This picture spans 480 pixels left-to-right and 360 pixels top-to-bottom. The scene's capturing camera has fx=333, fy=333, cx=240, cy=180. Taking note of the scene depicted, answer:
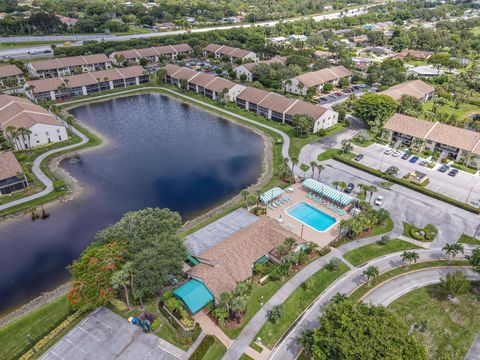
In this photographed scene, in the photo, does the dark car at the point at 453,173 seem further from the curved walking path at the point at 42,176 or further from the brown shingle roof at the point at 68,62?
the brown shingle roof at the point at 68,62

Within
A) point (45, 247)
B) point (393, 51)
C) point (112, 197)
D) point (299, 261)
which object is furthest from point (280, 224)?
point (393, 51)

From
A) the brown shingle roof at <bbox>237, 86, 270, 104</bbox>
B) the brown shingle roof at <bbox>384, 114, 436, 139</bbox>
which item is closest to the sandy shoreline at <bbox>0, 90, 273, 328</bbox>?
the brown shingle roof at <bbox>237, 86, 270, 104</bbox>

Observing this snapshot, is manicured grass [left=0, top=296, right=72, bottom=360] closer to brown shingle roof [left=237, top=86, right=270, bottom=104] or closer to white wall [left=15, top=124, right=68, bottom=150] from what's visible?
white wall [left=15, top=124, right=68, bottom=150]

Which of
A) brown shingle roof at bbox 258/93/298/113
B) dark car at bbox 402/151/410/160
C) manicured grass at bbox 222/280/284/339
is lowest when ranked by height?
manicured grass at bbox 222/280/284/339

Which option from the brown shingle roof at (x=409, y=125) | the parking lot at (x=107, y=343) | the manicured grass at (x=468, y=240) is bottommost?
the manicured grass at (x=468, y=240)

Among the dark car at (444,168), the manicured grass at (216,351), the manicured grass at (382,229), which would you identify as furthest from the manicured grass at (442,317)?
the dark car at (444,168)

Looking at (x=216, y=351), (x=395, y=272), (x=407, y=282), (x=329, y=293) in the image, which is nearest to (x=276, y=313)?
(x=216, y=351)
